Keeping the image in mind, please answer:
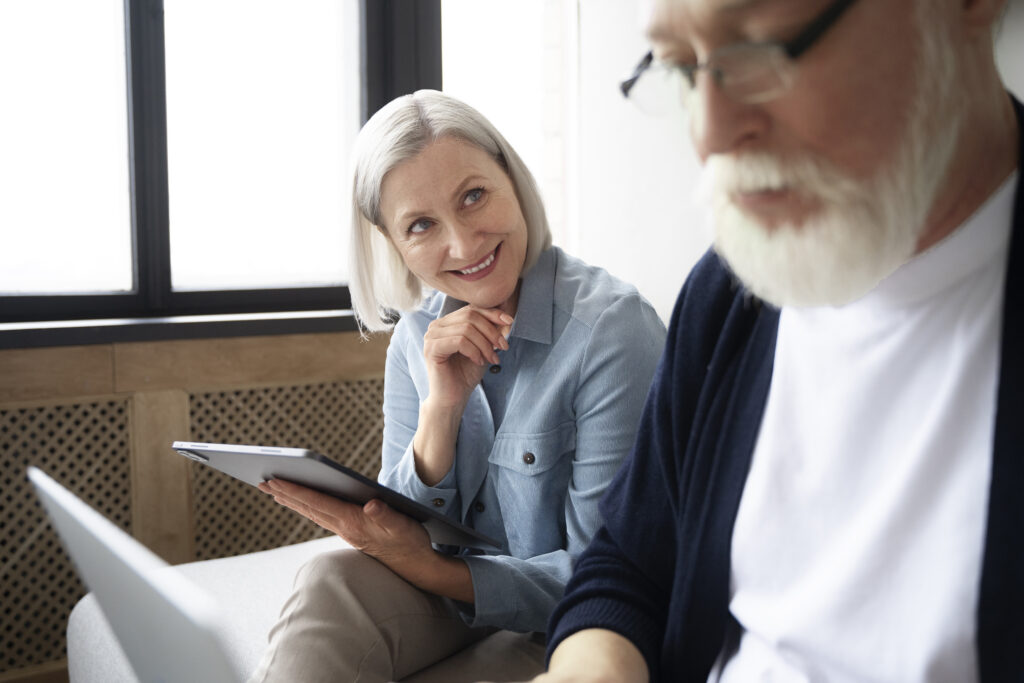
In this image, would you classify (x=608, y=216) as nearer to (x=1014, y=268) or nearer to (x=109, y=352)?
(x=109, y=352)

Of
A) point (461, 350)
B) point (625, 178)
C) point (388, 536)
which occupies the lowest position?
point (388, 536)

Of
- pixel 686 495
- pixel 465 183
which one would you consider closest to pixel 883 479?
pixel 686 495

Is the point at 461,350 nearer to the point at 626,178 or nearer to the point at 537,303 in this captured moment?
the point at 537,303

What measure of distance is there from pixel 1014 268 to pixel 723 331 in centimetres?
30

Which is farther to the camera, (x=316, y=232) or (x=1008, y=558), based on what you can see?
(x=316, y=232)

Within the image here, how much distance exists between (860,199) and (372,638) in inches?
36.1

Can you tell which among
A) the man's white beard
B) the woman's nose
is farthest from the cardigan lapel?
the woman's nose

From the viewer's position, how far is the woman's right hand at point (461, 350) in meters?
1.48

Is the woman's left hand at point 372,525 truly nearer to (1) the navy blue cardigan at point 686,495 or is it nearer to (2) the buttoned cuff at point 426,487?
(2) the buttoned cuff at point 426,487

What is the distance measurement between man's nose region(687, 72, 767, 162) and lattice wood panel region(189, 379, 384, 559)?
221 centimetres

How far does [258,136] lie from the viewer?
120 inches

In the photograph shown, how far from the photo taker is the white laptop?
524mm

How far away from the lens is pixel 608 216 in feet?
9.57

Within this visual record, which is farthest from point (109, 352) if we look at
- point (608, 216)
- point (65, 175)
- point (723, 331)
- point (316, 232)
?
point (723, 331)
